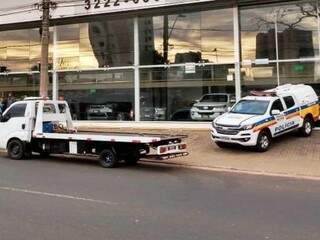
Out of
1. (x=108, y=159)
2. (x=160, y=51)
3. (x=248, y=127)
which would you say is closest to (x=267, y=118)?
(x=248, y=127)

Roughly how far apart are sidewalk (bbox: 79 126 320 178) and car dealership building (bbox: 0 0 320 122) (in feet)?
11.3

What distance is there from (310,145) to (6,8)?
16.1m

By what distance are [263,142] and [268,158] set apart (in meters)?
1.08

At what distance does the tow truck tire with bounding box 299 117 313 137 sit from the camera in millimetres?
19562

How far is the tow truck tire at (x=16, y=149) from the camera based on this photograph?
54.9ft

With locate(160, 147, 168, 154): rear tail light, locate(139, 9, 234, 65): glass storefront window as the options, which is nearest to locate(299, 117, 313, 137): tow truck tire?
locate(139, 9, 234, 65): glass storefront window

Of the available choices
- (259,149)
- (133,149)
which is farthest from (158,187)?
(259,149)

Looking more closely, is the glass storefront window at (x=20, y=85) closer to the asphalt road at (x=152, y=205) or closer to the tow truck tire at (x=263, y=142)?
the tow truck tire at (x=263, y=142)

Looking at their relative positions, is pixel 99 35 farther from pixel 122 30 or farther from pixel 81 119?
pixel 81 119

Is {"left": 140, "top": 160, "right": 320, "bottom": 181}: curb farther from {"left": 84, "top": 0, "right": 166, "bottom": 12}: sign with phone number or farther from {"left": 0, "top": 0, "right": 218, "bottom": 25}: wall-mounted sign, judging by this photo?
{"left": 84, "top": 0, "right": 166, "bottom": 12}: sign with phone number

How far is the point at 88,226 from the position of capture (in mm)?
7742

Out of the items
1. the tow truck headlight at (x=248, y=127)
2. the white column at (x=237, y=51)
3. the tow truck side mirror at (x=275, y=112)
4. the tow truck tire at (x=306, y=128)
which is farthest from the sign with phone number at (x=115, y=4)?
Answer: the tow truck headlight at (x=248, y=127)

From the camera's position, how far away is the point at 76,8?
2475cm

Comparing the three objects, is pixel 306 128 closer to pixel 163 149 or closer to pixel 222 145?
pixel 222 145
